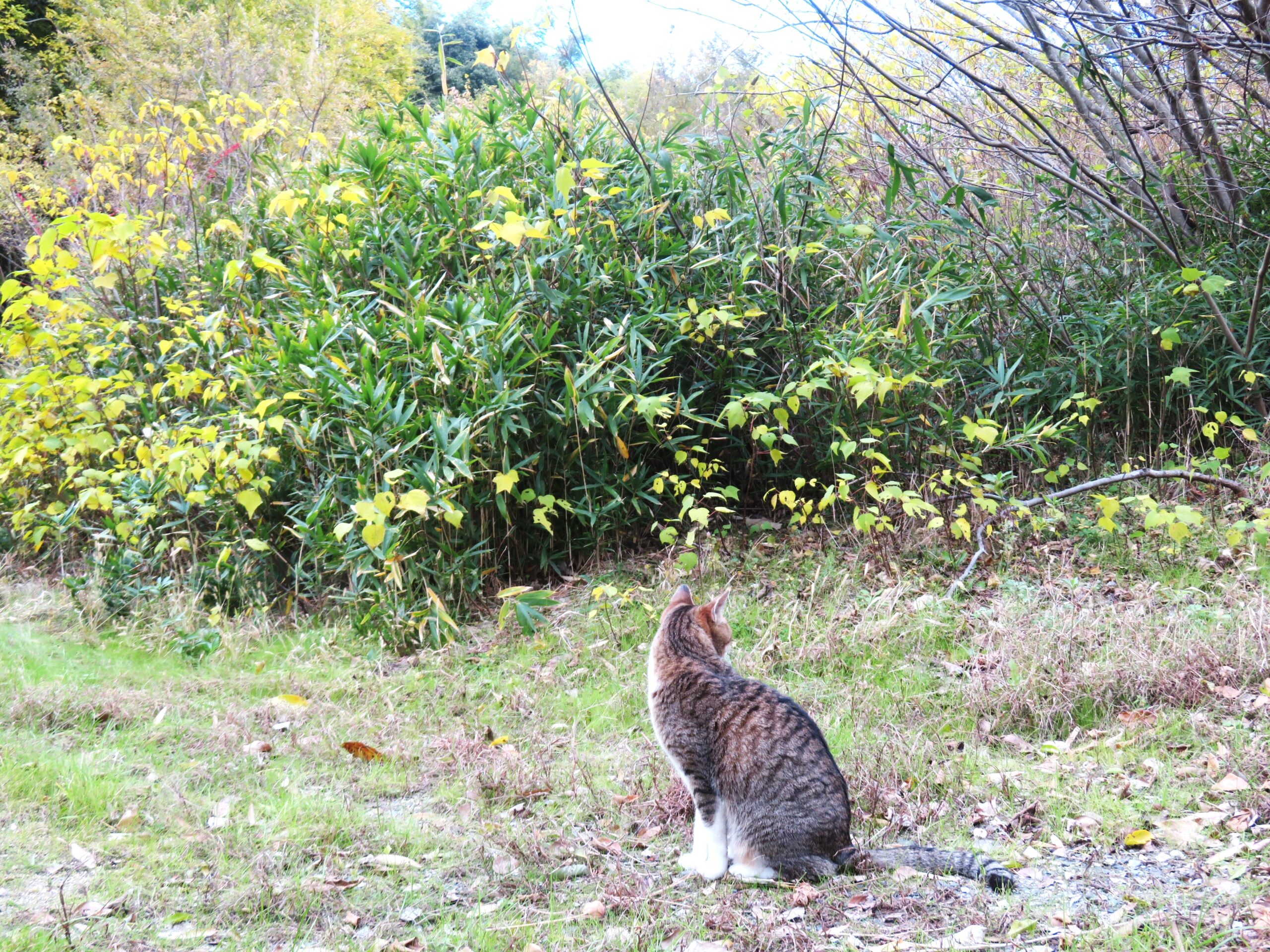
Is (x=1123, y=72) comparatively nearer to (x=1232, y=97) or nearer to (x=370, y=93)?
(x=1232, y=97)

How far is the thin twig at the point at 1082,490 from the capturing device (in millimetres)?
4441

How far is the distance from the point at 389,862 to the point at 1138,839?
2230mm

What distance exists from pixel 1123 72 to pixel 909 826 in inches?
197

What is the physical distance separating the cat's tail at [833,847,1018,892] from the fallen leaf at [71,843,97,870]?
222cm

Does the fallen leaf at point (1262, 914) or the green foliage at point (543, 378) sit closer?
the fallen leaf at point (1262, 914)

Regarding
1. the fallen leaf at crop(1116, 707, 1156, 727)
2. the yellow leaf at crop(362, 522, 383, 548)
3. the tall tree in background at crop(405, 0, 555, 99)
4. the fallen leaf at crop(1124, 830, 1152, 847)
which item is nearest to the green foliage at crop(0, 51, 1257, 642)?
the yellow leaf at crop(362, 522, 383, 548)

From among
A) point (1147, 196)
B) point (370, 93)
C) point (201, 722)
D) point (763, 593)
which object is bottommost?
point (201, 722)

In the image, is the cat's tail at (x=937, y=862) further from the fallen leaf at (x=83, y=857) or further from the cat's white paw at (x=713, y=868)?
the fallen leaf at (x=83, y=857)

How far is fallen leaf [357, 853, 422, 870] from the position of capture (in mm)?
2939

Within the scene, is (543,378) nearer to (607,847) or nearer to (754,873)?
(607,847)

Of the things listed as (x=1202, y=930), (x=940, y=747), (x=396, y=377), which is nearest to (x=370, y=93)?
(x=396, y=377)

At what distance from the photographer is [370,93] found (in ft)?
55.5

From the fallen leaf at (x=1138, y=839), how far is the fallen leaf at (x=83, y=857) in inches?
120

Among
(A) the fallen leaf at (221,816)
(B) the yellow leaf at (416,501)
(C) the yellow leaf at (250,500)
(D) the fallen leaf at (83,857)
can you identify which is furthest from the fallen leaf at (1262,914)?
(C) the yellow leaf at (250,500)
